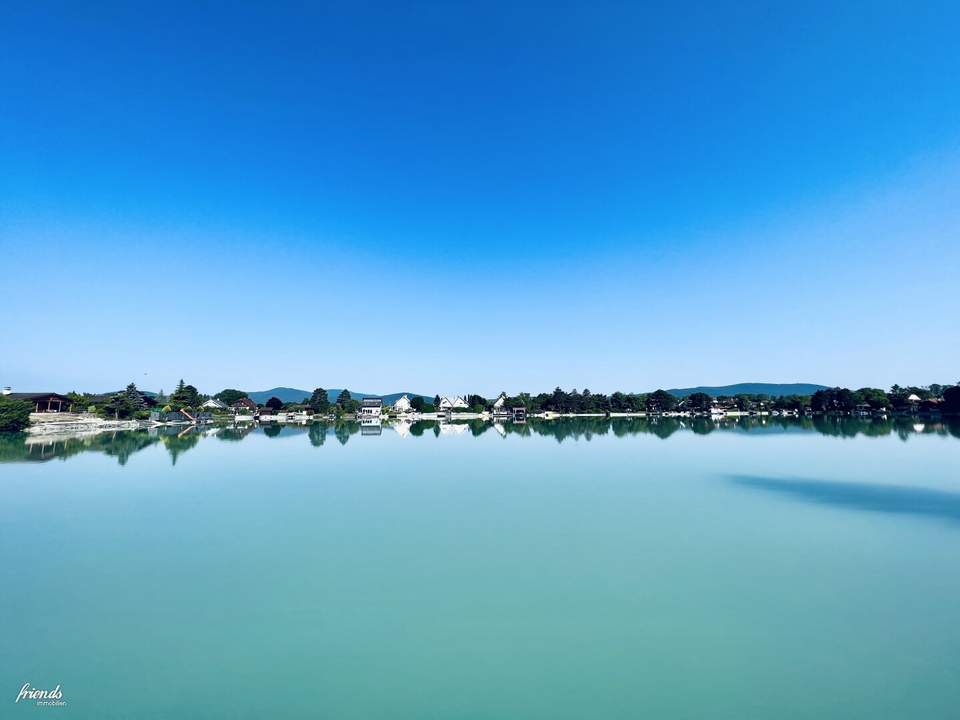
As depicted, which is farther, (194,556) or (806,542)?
(806,542)

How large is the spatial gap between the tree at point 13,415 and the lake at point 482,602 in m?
24.5

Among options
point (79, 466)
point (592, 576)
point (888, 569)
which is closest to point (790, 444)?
point (888, 569)

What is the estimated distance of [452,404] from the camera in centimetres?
8500

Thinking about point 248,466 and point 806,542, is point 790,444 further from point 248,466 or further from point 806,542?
point 248,466

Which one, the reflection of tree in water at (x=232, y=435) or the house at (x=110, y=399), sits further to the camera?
the house at (x=110, y=399)

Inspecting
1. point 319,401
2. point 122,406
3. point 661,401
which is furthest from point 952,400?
point 122,406

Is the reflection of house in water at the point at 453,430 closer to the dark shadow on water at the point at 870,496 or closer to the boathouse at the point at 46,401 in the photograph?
the dark shadow on water at the point at 870,496

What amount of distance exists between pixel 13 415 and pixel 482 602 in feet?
138

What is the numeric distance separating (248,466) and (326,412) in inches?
1912

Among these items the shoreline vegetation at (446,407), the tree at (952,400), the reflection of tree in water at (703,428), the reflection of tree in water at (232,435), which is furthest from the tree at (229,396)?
the tree at (952,400)

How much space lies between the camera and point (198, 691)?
483 cm

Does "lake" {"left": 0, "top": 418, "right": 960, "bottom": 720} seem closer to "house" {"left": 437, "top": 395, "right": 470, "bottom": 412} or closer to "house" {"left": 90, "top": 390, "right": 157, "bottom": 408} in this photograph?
"house" {"left": 90, "top": 390, "right": 157, "bottom": 408}

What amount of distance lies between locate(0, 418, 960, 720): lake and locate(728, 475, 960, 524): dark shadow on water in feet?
0.45

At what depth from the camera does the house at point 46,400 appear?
4569cm
